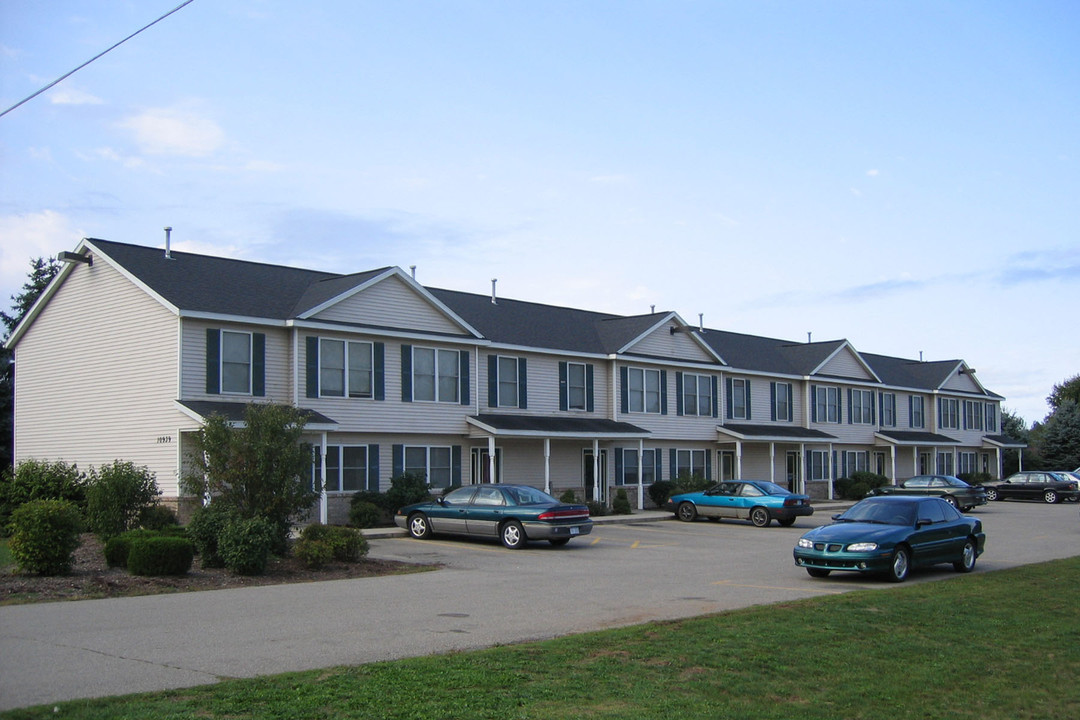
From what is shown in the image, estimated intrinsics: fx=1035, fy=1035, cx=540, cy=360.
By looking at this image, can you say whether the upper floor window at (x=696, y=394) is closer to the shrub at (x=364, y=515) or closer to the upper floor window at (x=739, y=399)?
the upper floor window at (x=739, y=399)

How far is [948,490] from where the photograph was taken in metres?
39.4

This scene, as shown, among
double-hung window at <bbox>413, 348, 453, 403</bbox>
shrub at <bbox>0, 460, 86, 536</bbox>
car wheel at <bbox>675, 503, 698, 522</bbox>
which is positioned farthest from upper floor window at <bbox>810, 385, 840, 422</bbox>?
shrub at <bbox>0, 460, 86, 536</bbox>

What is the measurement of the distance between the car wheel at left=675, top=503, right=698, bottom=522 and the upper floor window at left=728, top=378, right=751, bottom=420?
12.3 meters

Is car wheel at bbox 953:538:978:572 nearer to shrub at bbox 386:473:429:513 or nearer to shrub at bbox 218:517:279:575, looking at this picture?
shrub at bbox 218:517:279:575

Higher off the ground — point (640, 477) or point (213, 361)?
point (213, 361)

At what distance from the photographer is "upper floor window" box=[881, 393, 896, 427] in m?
57.5

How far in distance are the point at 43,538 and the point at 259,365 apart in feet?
36.7

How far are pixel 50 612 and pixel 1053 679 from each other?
11.8 meters

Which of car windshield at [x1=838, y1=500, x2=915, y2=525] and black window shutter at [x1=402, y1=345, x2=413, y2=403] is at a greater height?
black window shutter at [x1=402, y1=345, x2=413, y2=403]

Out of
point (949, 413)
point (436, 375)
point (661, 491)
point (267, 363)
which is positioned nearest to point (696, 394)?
point (661, 491)

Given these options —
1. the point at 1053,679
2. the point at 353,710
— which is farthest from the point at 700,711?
the point at 1053,679

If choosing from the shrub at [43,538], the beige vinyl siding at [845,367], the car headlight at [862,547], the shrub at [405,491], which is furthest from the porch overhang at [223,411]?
the beige vinyl siding at [845,367]

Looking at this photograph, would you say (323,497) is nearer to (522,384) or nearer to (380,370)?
(380,370)

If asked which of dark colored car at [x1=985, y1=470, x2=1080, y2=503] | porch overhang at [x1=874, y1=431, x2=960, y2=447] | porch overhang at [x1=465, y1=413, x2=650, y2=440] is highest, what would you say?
porch overhang at [x1=465, y1=413, x2=650, y2=440]
